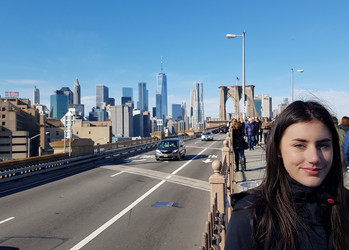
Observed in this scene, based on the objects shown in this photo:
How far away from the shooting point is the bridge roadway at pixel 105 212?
6.41m

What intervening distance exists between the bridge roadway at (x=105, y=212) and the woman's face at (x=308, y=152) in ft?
16.2

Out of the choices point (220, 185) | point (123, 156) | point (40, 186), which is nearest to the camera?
point (220, 185)

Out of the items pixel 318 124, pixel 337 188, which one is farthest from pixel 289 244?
pixel 318 124

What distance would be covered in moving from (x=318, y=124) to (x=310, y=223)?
0.62 metres

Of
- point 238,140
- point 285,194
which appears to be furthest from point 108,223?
point 238,140

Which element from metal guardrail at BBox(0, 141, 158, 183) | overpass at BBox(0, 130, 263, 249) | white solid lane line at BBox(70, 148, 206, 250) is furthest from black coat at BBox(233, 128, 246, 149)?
metal guardrail at BBox(0, 141, 158, 183)

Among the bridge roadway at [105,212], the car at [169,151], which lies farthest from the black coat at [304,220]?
the car at [169,151]

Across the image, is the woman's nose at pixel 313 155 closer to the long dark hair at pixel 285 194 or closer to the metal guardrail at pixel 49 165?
the long dark hair at pixel 285 194

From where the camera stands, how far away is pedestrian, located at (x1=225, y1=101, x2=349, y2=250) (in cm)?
162

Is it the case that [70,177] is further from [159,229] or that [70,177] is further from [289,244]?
[289,244]

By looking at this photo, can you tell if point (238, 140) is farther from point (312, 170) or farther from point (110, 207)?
point (312, 170)

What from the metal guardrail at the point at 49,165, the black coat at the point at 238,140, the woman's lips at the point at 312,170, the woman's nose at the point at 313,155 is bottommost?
the metal guardrail at the point at 49,165

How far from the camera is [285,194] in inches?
70.1

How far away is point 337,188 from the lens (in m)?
1.93
